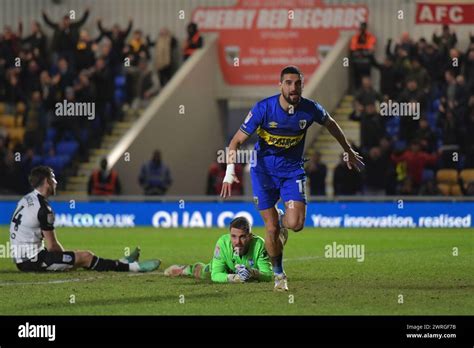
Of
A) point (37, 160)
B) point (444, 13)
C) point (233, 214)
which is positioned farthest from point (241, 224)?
point (37, 160)

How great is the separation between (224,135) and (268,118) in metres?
20.7

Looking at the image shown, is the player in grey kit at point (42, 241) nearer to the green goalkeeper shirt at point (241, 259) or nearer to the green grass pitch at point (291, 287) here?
the green grass pitch at point (291, 287)

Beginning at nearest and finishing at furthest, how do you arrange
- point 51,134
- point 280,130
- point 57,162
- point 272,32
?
point 280,130
point 57,162
point 51,134
point 272,32

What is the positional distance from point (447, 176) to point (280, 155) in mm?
13764

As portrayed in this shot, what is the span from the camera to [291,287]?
14.0 metres

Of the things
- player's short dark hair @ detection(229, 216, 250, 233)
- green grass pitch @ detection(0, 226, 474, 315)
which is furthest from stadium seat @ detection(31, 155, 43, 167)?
player's short dark hair @ detection(229, 216, 250, 233)

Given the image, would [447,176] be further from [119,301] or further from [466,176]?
[119,301]

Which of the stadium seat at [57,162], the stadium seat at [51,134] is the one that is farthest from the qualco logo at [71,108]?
the stadium seat at [57,162]

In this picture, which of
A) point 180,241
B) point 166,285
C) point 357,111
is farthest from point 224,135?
point 166,285

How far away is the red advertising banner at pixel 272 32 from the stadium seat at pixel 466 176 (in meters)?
6.39

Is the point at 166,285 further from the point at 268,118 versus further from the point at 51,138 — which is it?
the point at 51,138
